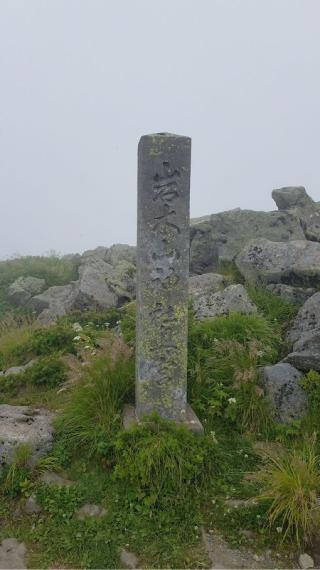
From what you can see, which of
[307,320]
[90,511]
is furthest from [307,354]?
[90,511]

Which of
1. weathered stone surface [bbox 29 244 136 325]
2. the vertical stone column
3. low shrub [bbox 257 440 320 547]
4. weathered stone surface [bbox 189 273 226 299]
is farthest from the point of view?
weathered stone surface [bbox 29 244 136 325]

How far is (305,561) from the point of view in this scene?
3799 millimetres

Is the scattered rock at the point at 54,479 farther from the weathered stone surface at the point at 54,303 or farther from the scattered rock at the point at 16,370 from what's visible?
the weathered stone surface at the point at 54,303

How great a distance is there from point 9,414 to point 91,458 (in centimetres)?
142

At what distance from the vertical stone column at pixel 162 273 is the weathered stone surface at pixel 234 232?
20.7 ft

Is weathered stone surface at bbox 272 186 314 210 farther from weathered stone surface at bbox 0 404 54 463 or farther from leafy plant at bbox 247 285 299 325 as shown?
weathered stone surface at bbox 0 404 54 463

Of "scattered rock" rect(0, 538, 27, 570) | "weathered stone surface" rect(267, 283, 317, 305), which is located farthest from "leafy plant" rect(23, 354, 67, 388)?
"weathered stone surface" rect(267, 283, 317, 305)

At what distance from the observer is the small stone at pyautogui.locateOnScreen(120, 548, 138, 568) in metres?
3.82

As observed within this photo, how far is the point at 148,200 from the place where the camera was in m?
4.89

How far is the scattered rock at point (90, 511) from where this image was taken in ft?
14.2

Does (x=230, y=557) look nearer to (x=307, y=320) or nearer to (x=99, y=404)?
(x=99, y=404)

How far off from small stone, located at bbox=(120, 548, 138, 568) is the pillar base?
1359mm

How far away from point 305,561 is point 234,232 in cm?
881

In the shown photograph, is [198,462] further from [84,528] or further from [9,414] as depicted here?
[9,414]
